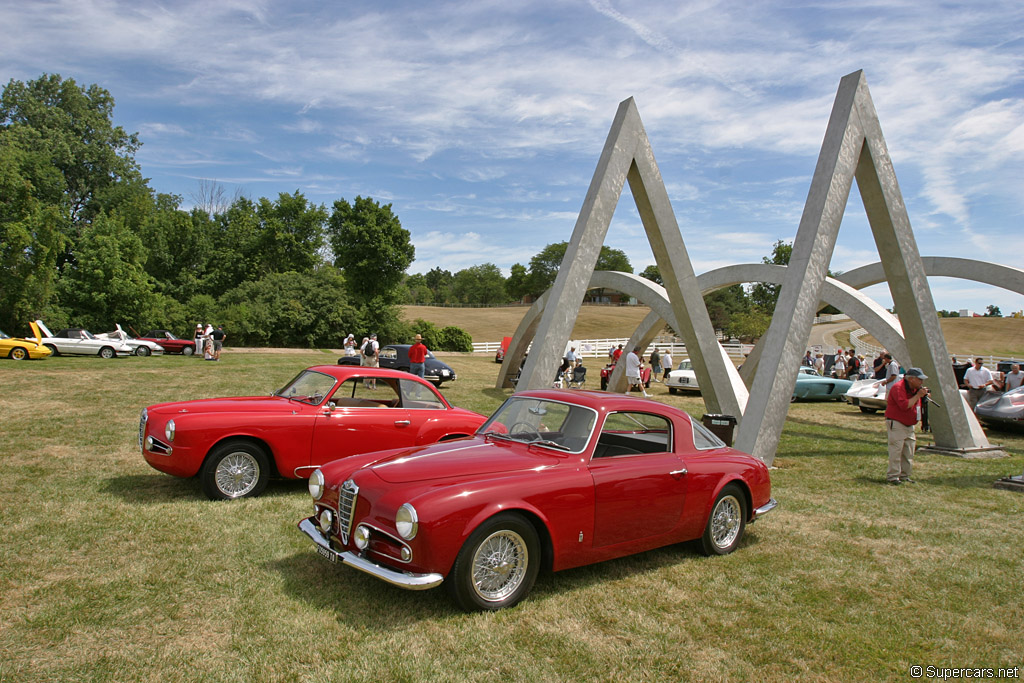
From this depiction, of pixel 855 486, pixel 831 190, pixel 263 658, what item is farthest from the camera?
pixel 831 190

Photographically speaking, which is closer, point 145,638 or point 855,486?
point 145,638

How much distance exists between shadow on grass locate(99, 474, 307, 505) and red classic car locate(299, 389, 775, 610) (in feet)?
9.39

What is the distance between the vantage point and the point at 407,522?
13.4ft

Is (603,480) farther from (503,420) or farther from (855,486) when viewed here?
(855,486)

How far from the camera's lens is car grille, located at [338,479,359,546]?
4553 millimetres

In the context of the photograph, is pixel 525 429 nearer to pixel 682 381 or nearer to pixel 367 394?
pixel 367 394

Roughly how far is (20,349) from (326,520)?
27.8 meters

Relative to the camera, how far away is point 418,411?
324 inches

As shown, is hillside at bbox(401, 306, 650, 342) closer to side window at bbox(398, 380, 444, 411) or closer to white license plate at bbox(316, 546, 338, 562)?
side window at bbox(398, 380, 444, 411)

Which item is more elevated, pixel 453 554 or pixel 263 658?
pixel 453 554

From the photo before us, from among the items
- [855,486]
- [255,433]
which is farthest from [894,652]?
[255,433]

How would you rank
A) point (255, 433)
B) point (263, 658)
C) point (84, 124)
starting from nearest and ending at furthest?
1. point (263, 658)
2. point (255, 433)
3. point (84, 124)

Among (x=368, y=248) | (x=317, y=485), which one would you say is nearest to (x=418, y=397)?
(x=317, y=485)

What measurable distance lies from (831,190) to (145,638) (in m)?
10.4
